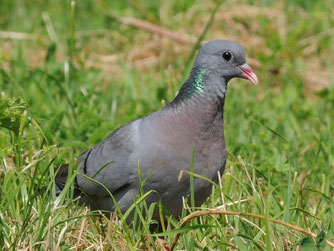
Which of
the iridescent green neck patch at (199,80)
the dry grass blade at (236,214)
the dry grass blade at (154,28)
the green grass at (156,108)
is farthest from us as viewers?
the dry grass blade at (154,28)

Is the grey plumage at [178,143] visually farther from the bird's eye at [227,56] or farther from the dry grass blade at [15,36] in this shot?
the dry grass blade at [15,36]

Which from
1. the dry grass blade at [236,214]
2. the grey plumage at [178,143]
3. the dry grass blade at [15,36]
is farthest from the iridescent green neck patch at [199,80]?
the dry grass blade at [15,36]

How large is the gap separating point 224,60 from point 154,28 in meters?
3.22

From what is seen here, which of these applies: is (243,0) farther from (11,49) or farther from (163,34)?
(11,49)

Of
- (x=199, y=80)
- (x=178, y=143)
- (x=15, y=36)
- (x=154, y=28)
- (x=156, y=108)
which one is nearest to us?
(x=178, y=143)

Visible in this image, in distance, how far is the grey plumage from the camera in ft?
11.0

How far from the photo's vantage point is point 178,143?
3.38m

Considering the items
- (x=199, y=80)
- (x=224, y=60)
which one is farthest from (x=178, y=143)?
(x=224, y=60)

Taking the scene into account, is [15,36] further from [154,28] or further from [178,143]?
[178,143]

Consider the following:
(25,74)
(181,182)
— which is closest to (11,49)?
(25,74)

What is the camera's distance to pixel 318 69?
6730mm

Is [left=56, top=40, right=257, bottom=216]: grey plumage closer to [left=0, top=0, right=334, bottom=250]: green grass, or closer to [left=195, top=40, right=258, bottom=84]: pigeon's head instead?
[left=195, top=40, right=258, bottom=84]: pigeon's head

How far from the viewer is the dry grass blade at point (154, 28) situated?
6609mm

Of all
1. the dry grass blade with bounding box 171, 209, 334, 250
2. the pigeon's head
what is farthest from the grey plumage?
the dry grass blade with bounding box 171, 209, 334, 250
